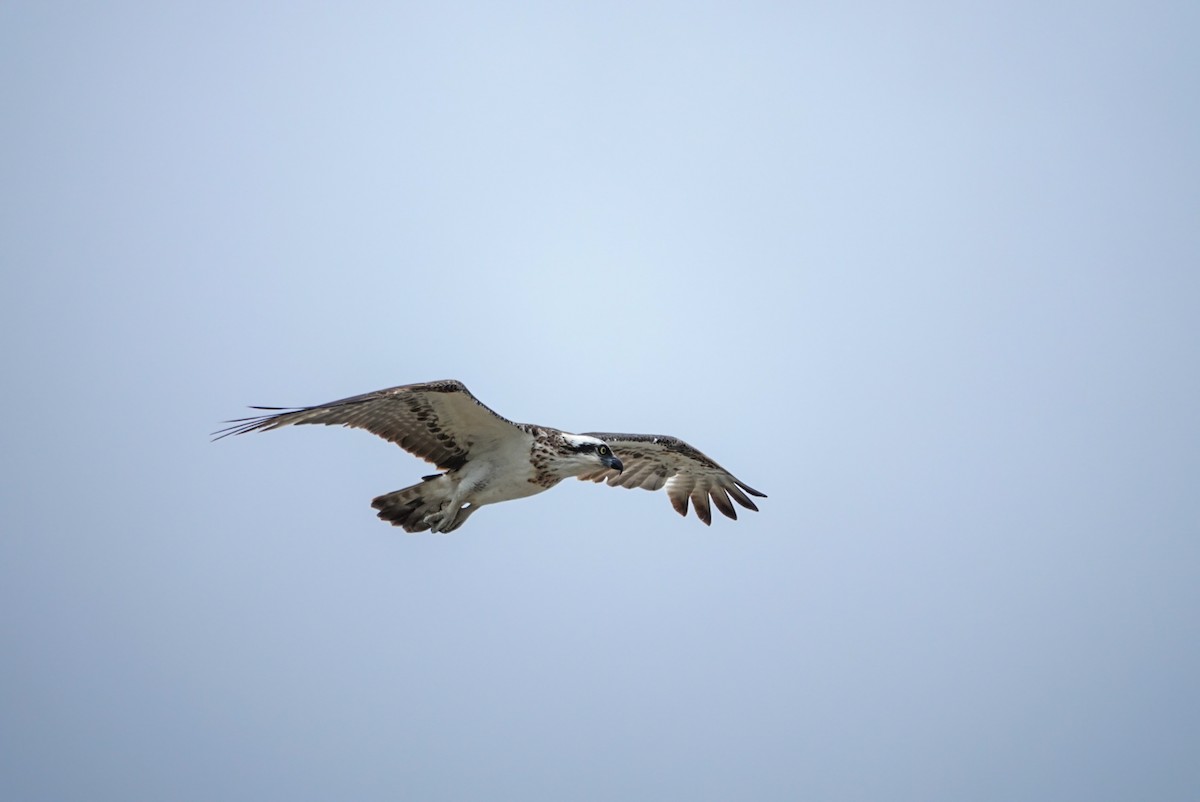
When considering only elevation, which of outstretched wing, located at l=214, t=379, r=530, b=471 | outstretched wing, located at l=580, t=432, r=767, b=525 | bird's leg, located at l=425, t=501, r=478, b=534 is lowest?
bird's leg, located at l=425, t=501, r=478, b=534

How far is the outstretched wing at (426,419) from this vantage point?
14.7 metres

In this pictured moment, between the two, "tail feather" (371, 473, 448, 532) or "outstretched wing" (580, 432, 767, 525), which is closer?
"tail feather" (371, 473, 448, 532)

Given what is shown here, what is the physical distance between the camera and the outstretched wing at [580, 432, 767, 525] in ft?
62.1

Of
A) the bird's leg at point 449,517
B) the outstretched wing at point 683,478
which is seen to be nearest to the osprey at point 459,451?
the bird's leg at point 449,517

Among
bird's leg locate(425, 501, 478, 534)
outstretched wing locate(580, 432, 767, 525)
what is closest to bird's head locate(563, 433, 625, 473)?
bird's leg locate(425, 501, 478, 534)

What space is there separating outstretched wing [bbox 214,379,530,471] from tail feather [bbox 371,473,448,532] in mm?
334

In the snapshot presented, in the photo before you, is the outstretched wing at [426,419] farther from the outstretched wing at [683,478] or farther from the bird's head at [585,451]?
the outstretched wing at [683,478]

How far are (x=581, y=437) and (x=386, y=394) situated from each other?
2.66 m

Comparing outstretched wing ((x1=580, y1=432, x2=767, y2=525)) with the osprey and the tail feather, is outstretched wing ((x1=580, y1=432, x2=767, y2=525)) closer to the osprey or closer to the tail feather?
the osprey

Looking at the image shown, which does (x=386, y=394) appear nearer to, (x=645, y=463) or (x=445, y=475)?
(x=445, y=475)

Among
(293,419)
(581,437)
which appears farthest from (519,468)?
(293,419)

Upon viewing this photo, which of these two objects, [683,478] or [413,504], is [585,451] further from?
[683,478]

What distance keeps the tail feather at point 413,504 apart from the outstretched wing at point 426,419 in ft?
1.10

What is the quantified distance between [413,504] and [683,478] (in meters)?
4.78
